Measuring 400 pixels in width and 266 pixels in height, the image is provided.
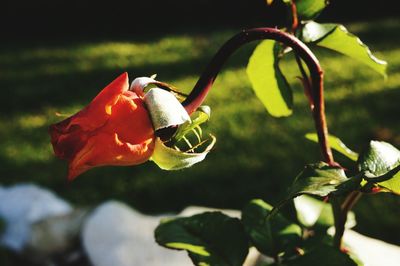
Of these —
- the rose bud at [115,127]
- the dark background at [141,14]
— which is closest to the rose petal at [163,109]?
the rose bud at [115,127]

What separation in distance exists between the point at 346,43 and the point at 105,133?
→ 1.15 feet

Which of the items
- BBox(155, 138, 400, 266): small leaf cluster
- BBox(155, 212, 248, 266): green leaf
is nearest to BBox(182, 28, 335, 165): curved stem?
BBox(155, 138, 400, 266): small leaf cluster

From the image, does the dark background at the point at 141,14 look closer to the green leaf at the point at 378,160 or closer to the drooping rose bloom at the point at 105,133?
the green leaf at the point at 378,160

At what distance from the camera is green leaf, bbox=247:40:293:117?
0.80m

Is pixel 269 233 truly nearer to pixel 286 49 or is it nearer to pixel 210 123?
pixel 286 49

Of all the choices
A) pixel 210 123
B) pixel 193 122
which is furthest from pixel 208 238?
pixel 210 123

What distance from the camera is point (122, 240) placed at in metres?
1.65

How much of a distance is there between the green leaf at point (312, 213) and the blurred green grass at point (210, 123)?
27.3 inches

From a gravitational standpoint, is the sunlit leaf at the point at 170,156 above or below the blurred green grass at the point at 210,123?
above

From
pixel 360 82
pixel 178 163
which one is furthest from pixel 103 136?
pixel 360 82

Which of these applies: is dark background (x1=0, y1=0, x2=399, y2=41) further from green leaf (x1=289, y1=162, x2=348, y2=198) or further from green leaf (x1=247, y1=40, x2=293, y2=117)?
green leaf (x1=289, y1=162, x2=348, y2=198)

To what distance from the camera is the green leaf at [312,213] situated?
969mm

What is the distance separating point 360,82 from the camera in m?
3.11

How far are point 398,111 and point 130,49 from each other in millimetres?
1611
